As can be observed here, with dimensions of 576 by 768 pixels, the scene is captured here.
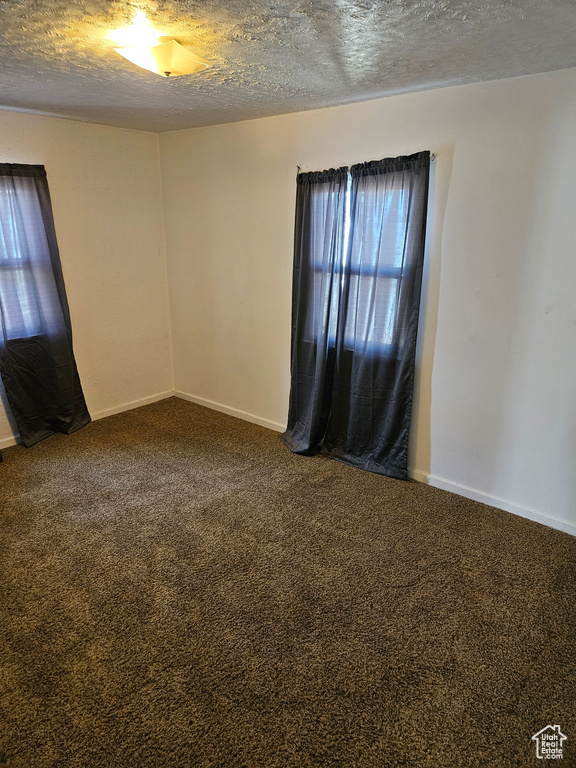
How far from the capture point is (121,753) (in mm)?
1523

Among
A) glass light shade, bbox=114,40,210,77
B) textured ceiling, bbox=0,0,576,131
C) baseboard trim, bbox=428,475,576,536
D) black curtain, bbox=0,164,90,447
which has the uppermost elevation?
textured ceiling, bbox=0,0,576,131

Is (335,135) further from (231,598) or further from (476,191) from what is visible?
(231,598)

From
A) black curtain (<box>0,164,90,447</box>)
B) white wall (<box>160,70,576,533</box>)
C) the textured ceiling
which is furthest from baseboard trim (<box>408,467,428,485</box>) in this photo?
black curtain (<box>0,164,90,447</box>)

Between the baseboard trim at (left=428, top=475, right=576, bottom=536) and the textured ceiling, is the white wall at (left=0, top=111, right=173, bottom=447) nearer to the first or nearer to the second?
the textured ceiling

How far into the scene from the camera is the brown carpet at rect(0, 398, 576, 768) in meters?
1.58

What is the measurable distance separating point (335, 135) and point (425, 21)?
142 centimetres

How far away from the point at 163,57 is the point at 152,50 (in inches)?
1.8

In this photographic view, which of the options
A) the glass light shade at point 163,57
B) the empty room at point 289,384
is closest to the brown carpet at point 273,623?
the empty room at point 289,384

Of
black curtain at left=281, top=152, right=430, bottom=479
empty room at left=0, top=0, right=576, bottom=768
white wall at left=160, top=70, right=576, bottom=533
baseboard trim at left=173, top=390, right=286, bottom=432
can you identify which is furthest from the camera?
baseboard trim at left=173, top=390, right=286, bottom=432

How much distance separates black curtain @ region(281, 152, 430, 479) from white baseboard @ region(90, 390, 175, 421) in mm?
1635

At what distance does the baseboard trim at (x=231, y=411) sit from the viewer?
155 inches

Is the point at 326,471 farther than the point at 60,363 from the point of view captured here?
No

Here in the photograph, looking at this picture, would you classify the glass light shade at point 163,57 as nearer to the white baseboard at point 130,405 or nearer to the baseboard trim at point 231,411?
the baseboard trim at point 231,411

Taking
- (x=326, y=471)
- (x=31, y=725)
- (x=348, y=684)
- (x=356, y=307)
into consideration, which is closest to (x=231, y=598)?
(x=348, y=684)
